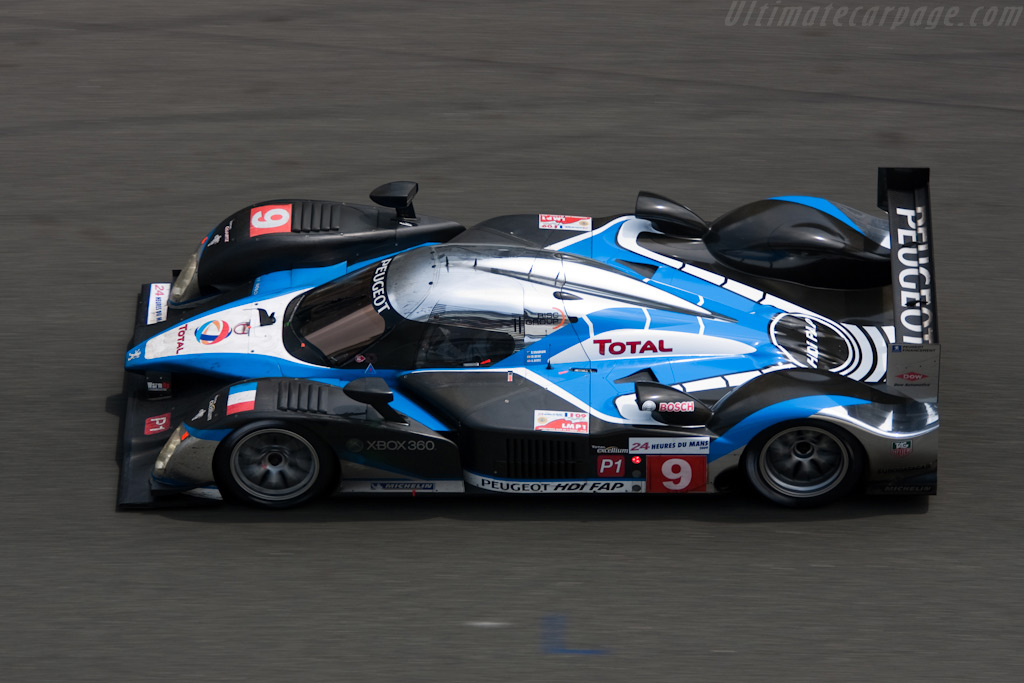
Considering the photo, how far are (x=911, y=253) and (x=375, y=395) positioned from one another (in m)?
3.08

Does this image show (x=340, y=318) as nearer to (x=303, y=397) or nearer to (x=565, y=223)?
(x=303, y=397)

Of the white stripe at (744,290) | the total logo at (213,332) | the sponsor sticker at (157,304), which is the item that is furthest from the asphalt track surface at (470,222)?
the white stripe at (744,290)

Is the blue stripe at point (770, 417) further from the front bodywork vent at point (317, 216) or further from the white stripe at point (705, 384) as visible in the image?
the front bodywork vent at point (317, 216)

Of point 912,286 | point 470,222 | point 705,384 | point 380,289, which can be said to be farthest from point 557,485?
point 470,222

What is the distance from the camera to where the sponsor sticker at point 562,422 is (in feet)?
20.0

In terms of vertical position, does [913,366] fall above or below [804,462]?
above

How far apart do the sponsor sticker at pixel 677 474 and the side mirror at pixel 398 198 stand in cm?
258

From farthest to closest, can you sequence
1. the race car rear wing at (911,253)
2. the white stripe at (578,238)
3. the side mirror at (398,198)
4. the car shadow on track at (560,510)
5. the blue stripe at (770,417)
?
the side mirror at (398,198)
the white stripe at (578,238)
the car shadow on track at (560,510)
the race car rear wing at (911,253)
the blue stripe at (770,417)

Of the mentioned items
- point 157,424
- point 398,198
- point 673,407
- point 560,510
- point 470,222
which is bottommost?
point 560,510

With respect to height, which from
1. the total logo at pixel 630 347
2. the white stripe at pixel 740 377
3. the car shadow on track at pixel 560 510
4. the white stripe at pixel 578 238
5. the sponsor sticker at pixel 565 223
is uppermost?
the sponsor sticker at pixel 565 223

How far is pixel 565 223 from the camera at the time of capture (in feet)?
24.9

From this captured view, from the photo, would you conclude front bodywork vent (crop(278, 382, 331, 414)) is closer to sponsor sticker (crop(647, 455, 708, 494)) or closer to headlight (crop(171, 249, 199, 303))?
headlight (crop(171, 249, 199, 303))

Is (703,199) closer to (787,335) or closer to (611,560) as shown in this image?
(787,335)

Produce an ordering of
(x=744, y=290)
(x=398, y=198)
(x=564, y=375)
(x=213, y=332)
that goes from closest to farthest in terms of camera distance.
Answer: (x=564, y=375), (x=213, y=332), (x=744, y=290), (x=398, y=198)
